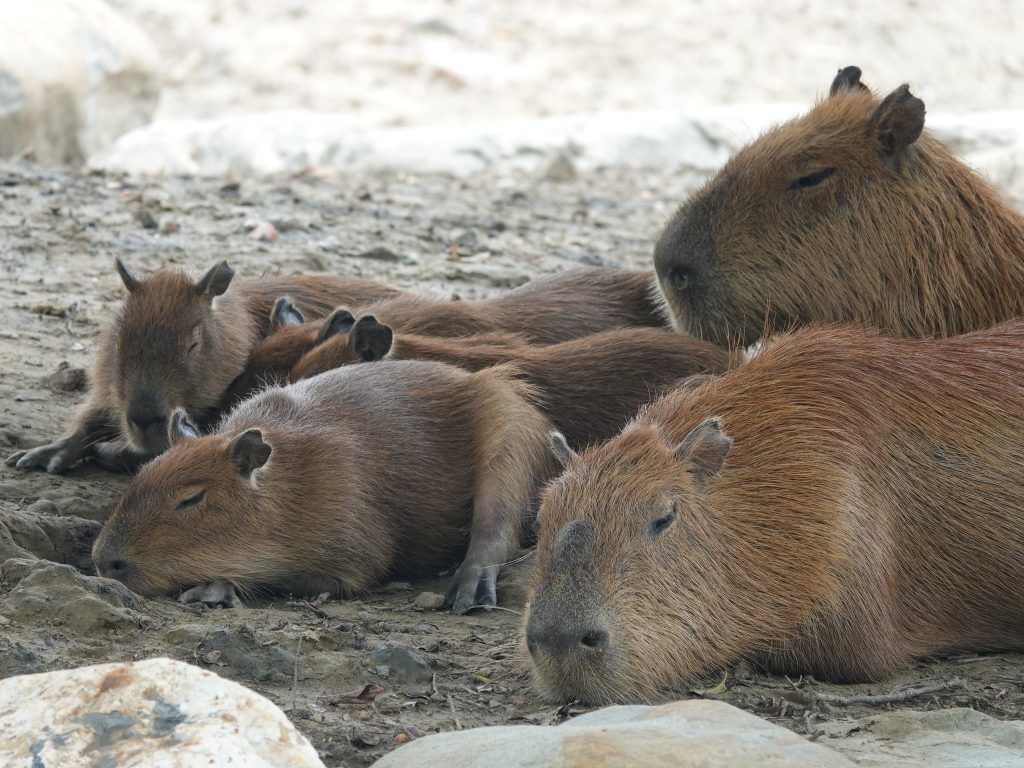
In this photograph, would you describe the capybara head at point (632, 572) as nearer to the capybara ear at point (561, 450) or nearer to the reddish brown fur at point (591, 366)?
the capybara ear at point (561, 450)

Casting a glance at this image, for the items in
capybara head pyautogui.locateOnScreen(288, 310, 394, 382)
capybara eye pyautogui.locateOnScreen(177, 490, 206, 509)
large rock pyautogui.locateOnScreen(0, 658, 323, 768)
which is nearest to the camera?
large rock pyautogui.locateOnScreen(0, 658, 323, 768)

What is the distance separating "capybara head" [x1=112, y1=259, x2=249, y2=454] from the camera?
5.67 meters

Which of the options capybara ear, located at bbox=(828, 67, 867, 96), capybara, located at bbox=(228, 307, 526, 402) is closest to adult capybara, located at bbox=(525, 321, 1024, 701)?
capybara ear, located at bbox=(828, 67, 867, 96)

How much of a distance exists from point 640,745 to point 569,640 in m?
0.69

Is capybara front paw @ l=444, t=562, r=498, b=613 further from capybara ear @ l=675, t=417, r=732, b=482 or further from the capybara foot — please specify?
capybara ear @ l=675, t=417, r=732, b=482

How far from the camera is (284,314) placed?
625cm

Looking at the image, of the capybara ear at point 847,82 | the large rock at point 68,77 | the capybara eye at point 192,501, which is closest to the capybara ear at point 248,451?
the capybara eye at point 192,501

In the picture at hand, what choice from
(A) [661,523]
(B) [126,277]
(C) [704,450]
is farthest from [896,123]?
(B) [126,277]

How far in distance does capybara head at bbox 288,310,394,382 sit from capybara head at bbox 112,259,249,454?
385mm

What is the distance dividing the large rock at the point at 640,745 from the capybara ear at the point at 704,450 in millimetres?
858

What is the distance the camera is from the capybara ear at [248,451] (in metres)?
4.79

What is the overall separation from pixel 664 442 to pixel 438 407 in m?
1.38

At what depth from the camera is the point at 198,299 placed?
598 cm

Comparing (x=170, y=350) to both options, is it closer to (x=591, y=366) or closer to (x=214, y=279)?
(x=214, y=279)
